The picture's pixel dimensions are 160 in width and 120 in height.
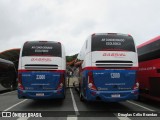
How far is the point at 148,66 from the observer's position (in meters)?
15.6

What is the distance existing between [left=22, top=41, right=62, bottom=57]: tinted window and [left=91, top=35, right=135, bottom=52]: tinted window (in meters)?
2.61

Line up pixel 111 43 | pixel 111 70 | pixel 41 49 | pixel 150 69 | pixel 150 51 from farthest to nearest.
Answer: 1. pixel 150 51
2. pixel 150 69
3. pixel 41 49
4. pixel 111 43
5. pixel 111 70

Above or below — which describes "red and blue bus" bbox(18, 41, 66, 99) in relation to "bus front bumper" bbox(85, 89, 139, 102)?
above

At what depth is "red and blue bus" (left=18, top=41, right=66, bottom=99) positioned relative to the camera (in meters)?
14.1

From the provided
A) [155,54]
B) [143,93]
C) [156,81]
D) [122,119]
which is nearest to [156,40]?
[155,54]

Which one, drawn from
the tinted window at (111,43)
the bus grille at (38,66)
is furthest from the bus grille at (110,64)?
the bus grille at (38,66)

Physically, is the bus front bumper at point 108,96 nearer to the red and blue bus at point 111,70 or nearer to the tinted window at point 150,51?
the red and blue bus at point 111,70

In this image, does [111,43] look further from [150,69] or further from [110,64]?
[150,69]

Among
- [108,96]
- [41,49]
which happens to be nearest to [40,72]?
[41,49]

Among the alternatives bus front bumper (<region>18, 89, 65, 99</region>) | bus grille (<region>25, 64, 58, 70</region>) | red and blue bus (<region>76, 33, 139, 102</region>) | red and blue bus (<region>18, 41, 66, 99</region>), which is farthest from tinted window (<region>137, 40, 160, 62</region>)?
bus front bumper (<region>18, 89, 65, 99</region>)

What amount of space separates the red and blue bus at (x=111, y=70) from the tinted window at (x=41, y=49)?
244cm

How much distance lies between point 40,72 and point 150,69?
568cm

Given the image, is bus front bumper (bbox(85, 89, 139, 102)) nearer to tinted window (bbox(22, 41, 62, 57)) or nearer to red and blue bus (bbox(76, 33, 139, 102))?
red and blue bus (bbox(76, 33, 139, 102))

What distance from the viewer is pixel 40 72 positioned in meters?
14.3
